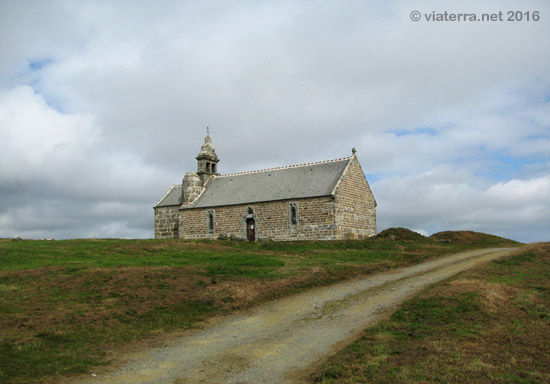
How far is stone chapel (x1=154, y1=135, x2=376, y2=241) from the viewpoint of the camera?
140 feet

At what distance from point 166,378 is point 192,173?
4469 cm

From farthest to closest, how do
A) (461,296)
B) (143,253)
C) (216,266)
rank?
(143,253)
(216,266)
(461,296)

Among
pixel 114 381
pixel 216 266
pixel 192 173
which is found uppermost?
pixel 192 173

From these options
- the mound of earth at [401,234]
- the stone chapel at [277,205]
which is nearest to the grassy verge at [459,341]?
the mound of earth at [401,234]

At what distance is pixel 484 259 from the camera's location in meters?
28.3

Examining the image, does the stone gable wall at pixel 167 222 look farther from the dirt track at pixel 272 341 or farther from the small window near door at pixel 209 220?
the dirt track at pixel 272 341

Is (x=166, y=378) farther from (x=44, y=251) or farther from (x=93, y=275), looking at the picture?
(x=44, y=251)

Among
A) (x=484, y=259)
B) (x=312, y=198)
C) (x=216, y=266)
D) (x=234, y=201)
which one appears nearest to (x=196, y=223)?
(x=234, y=201)

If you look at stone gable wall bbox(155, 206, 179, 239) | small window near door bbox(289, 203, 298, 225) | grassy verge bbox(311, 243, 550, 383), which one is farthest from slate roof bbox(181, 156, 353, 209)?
grassy verge bbox(311, 243, 550, 383)

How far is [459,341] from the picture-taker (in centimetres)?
1199

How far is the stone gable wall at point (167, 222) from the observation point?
5450 cm

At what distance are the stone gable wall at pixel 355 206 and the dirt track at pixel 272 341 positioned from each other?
2183 centimetres

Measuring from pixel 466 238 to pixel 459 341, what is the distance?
111 ft

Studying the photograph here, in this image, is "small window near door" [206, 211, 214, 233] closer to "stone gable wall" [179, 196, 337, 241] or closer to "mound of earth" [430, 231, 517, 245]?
"stone gable wall" [179, 196, 337, 241]
